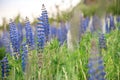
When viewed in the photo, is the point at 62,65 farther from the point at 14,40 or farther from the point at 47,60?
the point at 14,40

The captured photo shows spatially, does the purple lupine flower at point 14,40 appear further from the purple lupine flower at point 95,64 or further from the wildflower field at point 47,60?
the purple lupine flower at point 95,64

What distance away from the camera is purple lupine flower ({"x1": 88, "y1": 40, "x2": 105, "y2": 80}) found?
737 mm

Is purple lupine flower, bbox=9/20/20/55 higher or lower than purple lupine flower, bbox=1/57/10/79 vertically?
higher

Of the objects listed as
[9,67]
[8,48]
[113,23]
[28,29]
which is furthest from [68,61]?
[113,23]

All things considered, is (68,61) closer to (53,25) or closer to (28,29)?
(28,29)

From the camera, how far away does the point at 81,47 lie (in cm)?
166

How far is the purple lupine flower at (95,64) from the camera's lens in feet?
2.42

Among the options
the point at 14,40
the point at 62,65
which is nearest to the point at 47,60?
the point at 62,65

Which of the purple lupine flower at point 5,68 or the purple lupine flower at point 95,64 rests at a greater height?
the purple lupine flower at point 95,64

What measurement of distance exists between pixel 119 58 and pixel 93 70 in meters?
0.63

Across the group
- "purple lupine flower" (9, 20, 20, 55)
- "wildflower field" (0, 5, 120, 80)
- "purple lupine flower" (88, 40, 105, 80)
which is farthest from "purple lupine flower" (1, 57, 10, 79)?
"purple lupine flower" (88, 40, 105, 80)

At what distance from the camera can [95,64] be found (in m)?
0.77

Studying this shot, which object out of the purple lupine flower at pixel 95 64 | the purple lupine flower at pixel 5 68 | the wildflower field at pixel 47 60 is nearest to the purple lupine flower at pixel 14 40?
the wildflower field at pixel 47 60

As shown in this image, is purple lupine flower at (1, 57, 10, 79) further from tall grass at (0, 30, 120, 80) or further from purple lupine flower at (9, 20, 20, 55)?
purple lupine flower at (9, 20, 20, 55)
